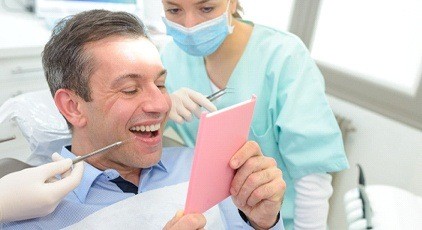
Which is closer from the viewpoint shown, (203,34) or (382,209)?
(382,209)

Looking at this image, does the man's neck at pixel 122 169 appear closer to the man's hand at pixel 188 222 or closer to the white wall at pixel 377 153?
the man's hand at pixel 188 222

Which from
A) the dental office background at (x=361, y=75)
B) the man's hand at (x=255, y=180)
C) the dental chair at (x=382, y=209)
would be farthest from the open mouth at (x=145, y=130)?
the dental office background at (x=361, y=75)

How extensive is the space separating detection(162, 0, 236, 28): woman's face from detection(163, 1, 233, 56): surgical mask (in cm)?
1

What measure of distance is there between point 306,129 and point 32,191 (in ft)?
2.50

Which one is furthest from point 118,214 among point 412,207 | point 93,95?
Answer: point 412,207

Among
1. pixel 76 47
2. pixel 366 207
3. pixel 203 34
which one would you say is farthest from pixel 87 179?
pixel 366 207

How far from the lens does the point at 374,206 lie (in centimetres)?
109

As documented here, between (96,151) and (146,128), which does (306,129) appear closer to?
(146,128)

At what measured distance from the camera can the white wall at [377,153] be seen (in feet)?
6.12

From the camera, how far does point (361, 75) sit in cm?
212

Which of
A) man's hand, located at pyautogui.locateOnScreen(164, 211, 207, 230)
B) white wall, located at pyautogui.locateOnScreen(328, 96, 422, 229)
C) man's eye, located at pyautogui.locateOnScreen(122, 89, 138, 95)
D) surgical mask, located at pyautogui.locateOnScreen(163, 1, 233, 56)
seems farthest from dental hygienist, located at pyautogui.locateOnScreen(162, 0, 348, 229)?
white wall, located at pyautogui.locateOnScreen(328, 96, 422, 229)

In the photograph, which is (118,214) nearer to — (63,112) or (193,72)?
(63,112)

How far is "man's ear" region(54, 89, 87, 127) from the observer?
1.10 meters

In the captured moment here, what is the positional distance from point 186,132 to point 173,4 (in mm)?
452
